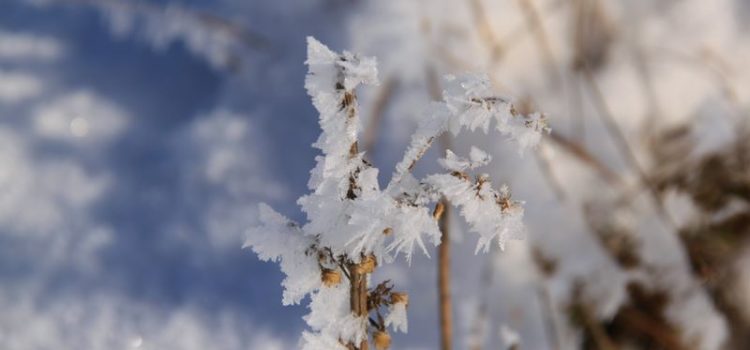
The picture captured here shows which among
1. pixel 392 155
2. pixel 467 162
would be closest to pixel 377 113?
pixel 392 155

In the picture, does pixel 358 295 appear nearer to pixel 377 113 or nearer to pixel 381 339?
pixel 381 339

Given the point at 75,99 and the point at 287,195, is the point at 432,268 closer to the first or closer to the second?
the point at 287,195

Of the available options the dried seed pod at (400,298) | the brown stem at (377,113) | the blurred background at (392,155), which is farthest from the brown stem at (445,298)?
the dried seed pod at (400,298)

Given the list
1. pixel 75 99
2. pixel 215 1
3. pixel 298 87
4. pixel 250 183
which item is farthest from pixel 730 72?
pixel 75 99

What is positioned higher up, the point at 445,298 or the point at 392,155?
the point at 392,155

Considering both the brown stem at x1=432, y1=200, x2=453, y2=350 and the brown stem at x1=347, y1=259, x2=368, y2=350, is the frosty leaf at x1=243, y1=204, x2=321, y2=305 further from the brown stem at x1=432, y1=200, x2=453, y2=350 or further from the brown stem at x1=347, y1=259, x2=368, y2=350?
the brown stem at x1=432, y1=200, x2=453, y2=350

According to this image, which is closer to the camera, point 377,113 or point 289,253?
point 289,253

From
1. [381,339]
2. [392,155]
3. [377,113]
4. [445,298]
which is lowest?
[381,339]

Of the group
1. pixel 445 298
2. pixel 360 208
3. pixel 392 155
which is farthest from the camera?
pixel 392 155
